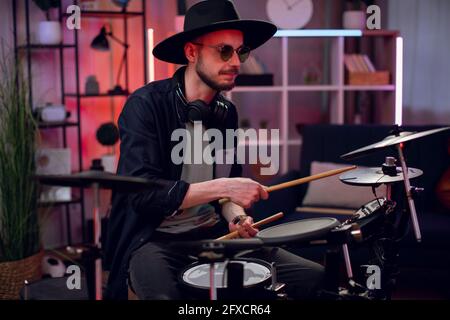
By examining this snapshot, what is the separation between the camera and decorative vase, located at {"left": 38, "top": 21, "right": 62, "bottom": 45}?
3.48m

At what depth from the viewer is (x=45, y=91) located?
3.76m

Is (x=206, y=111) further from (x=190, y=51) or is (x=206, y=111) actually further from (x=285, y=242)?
(x=285, y=242)

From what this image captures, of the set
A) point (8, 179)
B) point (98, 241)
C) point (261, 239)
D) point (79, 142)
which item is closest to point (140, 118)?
point (98, 241)

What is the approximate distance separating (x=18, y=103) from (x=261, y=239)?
1.87m

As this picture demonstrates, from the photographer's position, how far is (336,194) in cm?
316

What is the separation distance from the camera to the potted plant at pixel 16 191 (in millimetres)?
2797

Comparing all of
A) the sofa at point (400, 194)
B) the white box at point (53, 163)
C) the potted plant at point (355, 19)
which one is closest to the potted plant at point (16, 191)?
the white box at point (53, 163)

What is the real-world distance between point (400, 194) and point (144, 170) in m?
1.61

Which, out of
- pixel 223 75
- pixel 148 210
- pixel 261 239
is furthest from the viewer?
pixel 223 75

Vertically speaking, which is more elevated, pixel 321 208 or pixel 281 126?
pixel 281 126

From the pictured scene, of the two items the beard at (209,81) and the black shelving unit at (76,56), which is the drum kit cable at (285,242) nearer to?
the beard at (209,81)

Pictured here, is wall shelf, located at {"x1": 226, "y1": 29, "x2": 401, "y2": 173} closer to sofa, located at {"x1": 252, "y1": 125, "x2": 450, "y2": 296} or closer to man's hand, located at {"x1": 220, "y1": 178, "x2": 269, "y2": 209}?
sofa, located at {"x1": 252, "y1": 125, "x2": 450, "y2": 296}

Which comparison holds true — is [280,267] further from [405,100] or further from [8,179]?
[405,100]

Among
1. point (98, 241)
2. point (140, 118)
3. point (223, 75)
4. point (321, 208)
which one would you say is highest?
point (223, 75)
